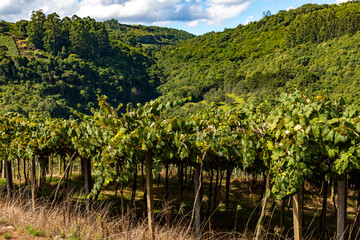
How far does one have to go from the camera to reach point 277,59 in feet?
325

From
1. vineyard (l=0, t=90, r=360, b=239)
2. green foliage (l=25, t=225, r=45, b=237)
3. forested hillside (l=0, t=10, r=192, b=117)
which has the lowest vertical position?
green foliage (l=25, t=225, r=45, b=237)

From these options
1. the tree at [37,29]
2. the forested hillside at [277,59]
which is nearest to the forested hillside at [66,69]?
the tree at [37,29]

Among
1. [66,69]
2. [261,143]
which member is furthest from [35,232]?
[66,69]

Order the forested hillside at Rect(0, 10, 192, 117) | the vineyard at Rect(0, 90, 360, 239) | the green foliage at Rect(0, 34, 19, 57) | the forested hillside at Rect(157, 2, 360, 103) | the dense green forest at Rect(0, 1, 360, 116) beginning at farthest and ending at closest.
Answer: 1. the green foliage at Rect(0, 34, 19, 57)
2. the forested hillside at Rect(0, 10, 192, 117)
3. the dense green forest at Rect(0, 1, 360, 116)
4. the forested hillside at Rect(157, 2, 360, 103)
5. the vineyard at Rect(0, 90, 360, 239)

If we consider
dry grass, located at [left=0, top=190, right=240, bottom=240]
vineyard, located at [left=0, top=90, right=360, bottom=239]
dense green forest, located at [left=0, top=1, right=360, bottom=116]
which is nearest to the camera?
→ vineyard, located at [left=0, top=90, right=360, bottom=239]

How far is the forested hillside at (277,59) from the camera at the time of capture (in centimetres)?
7423

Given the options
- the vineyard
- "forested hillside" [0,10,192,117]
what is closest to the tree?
"forested hillside" [0,10,192,117]

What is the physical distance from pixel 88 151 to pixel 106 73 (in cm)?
10687

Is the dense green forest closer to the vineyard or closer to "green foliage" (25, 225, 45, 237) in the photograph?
the vineyard

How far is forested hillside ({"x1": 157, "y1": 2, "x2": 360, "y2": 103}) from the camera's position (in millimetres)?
74231

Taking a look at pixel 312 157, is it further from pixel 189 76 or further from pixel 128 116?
pixel 189 76

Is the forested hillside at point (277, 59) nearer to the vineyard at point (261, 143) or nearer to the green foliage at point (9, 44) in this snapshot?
the vineyard at point (261, 143)

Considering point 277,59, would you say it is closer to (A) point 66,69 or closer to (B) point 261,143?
(A) point 66,69

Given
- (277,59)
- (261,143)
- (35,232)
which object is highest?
(277,59)
